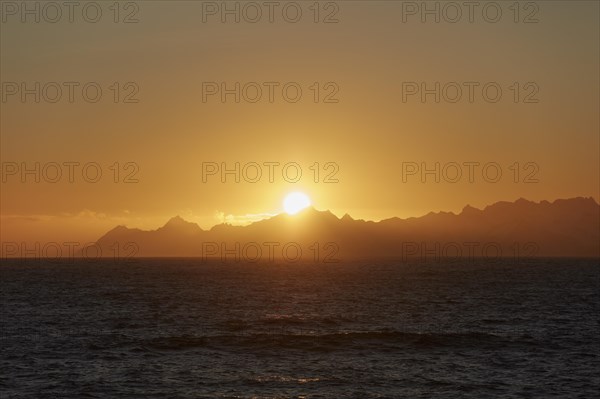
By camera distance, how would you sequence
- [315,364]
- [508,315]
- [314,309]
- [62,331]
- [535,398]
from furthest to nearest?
[314,309], [508,315], [62,331], [315,364], [535,398]

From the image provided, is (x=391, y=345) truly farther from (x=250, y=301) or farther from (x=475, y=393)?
(x=250, y=301)

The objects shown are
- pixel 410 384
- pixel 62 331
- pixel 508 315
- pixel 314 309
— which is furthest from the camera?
pixel 314 309

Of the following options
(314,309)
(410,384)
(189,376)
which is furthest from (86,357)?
(314,309)

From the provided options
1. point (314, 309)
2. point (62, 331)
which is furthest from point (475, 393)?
point (314, 309)

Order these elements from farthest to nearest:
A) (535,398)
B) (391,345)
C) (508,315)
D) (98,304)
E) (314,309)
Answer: (98,304) → (314,309) → (508,315) → (391,345) → (535,398)

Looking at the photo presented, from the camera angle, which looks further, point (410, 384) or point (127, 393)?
point (410, 384)

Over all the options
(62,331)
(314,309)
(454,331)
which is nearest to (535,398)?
(454,331)

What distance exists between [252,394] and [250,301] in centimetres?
7002

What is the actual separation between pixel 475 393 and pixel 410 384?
4.64 meters

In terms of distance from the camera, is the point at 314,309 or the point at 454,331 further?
the point at 314,309

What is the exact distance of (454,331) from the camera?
75938 millimetres

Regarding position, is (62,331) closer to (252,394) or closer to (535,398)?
(252,394)

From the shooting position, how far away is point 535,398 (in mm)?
44469

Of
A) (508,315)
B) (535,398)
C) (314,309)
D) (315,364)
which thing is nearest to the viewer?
(535,398)
